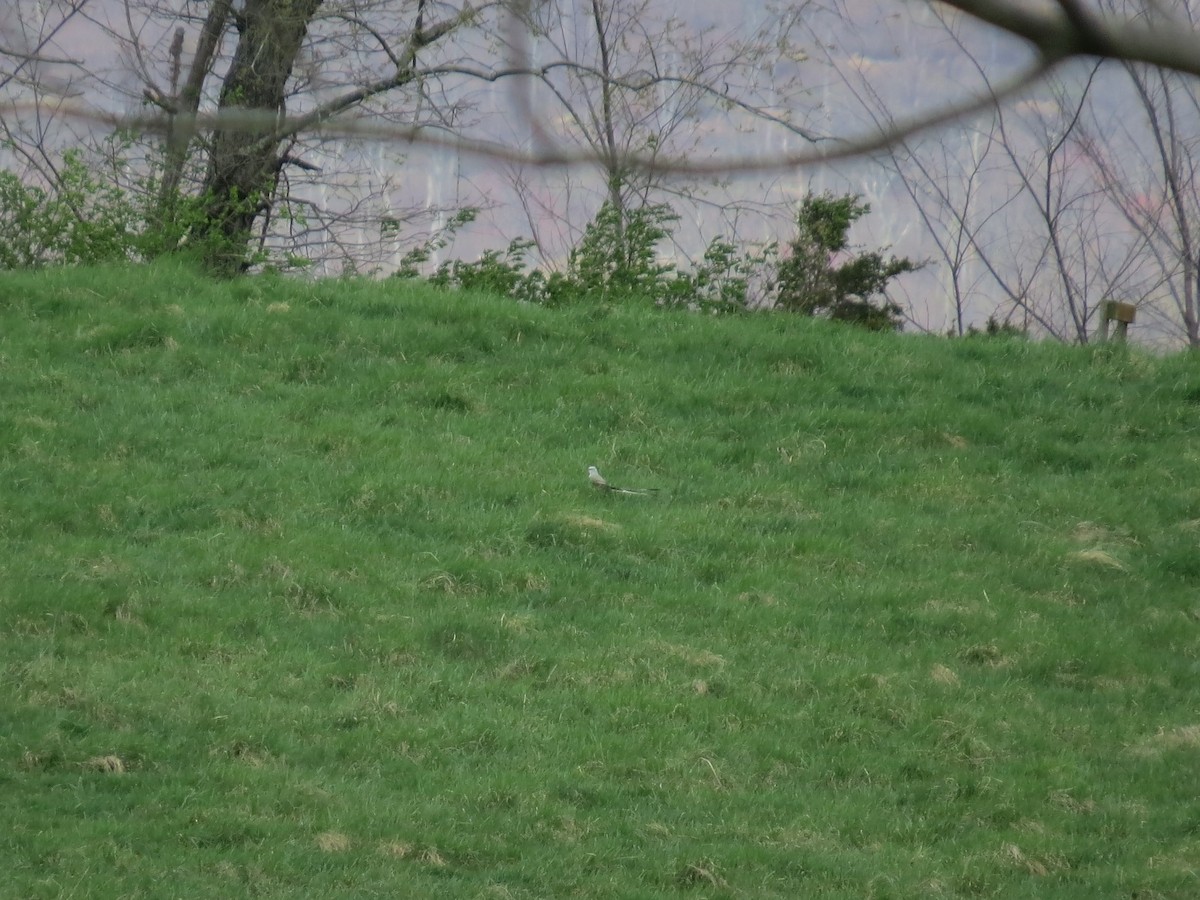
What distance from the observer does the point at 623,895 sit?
230 inches

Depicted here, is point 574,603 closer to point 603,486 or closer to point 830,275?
point 603,486

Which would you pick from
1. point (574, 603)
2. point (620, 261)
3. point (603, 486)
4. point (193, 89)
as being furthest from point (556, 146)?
point (620, 261)

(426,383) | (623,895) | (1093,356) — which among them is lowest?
(623,895)

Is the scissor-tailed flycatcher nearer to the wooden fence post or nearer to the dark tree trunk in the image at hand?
the dark tree trunk

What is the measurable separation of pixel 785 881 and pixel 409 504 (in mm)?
4702

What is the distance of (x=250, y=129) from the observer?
2.48 metres

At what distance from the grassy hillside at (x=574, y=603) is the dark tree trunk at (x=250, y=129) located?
1800mm

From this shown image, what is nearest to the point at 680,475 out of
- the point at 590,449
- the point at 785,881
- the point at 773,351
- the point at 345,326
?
the point at 590,449

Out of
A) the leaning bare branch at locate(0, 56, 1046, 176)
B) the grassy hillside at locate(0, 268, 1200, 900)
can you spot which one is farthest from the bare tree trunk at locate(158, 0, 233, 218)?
the grassy hillside at locate(0, 268, 1200, 900)

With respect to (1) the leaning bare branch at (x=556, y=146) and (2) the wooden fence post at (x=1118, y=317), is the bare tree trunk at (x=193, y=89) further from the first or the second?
(2) the wooden fence post at (x=1118, y=317)

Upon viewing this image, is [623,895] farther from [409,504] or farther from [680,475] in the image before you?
[680,475]

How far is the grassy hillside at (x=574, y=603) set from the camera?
6.27 meters

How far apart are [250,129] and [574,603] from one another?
6.72m

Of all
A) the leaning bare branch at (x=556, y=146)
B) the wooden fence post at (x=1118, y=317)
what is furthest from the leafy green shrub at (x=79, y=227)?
the leaning bare branch at (x=556, y=146)
